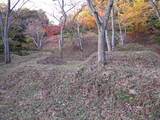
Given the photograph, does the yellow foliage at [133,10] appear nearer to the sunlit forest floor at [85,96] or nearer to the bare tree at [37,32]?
the sunlit forest floor at [85,96]

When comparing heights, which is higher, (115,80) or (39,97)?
(115,80)

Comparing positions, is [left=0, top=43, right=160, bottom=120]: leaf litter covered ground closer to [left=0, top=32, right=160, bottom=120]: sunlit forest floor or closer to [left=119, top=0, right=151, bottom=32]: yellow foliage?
[left=0, top=32, right=160, bottom=120]: sunlit forest floor

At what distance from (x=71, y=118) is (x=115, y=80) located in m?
1.63

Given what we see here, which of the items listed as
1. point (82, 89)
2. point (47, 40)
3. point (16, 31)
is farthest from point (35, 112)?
point (47, 40)

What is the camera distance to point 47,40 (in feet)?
71.9

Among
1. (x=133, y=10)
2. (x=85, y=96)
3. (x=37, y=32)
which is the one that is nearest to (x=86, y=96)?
(x=85, y=96)

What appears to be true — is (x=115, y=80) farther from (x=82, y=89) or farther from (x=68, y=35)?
(x=68, y=35)

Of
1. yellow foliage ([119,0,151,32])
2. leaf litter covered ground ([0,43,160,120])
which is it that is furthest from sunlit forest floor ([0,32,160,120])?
yellow foliage ([119,0,151,32])

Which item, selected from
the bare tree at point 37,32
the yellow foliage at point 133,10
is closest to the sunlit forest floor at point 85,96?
the yellow foliage at point 133,10

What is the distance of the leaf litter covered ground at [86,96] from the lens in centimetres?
392

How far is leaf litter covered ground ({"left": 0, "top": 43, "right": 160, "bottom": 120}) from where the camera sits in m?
3.92

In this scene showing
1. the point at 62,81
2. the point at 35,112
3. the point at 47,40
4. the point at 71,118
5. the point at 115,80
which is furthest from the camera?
the point at 47,40

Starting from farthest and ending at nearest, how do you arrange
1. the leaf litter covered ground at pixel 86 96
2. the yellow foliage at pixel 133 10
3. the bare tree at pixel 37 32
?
the bare tree at pixel 37 32, the yellow foliage at pixel 133 10, the leaf litter covered ground at pixel 86 96

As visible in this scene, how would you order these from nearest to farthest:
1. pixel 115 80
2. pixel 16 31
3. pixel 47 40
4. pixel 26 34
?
pixel 115 80, pixel 16 31, pixel 26 34, pixel 47 40
